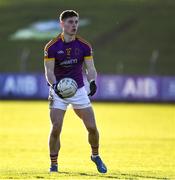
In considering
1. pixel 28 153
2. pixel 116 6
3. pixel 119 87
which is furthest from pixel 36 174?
pixel 116 6

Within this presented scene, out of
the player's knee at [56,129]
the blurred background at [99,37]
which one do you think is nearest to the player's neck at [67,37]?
the player's knee at [56,129]

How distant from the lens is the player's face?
12.7 m

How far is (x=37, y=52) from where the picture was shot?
64.8 m

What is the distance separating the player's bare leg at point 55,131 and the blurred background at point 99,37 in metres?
31.8

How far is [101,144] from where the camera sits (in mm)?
20594

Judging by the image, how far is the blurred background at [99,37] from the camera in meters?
54.9

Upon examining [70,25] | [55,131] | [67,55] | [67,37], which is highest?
[70,25]

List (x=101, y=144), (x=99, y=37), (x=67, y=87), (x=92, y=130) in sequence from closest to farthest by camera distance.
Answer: (x=67, y=87)
(x=92, y=130)
(x=101, y=144)
(x=99, y=37)

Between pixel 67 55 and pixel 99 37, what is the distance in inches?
2125

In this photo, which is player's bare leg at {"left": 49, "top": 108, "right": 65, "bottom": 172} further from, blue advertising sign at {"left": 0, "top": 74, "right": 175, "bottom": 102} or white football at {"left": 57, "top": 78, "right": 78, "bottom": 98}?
blue advertising sign at {"left": 0, "top": 74, "right": 175, "bottom": 102}

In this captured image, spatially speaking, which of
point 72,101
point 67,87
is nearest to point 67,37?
point 67,87

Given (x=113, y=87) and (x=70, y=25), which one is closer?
(x=70, y=25)

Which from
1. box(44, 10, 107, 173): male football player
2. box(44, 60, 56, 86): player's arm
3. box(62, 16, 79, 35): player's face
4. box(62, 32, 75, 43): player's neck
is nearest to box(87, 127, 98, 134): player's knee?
box(44, 10, 107, 173): male football player

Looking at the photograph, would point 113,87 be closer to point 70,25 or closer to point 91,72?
point 91,72
